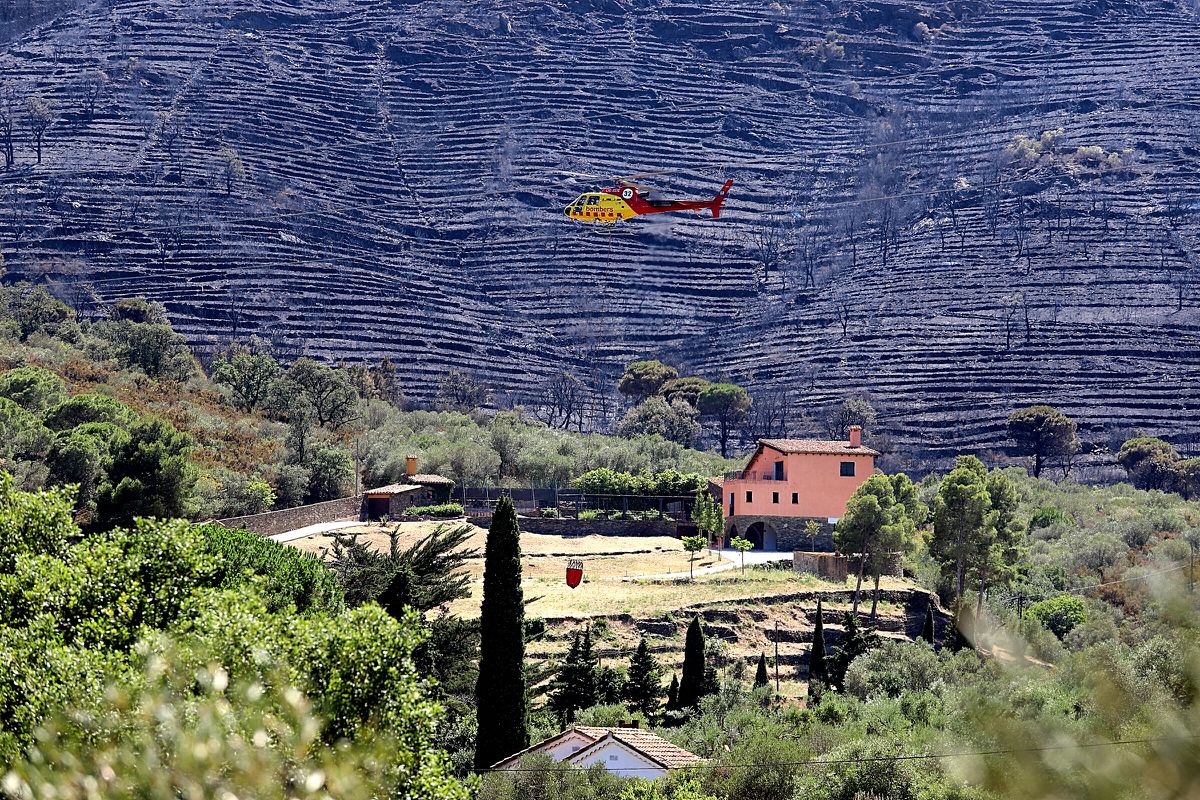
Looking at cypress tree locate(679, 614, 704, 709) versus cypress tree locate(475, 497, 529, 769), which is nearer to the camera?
cypress tree locate(475, 497, 529, 769)

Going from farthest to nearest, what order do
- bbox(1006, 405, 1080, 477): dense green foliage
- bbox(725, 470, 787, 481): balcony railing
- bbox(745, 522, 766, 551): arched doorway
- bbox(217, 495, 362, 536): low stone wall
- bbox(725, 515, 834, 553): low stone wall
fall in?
bbox(1006, 405, 1080, 477): dense green foliage
bbox(725, 470, 787, 481): balcony railing
bbox(745, 522, 766, 551): arched doorway
bbox(725, 515, 834, 553): low stone wall
bbox(217, 495, 362, 536): low stone wall

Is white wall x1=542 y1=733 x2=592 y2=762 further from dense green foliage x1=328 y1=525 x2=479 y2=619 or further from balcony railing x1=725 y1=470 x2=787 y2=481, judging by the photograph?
balcony railing x1=725 y1=470 x2=787 y2=481

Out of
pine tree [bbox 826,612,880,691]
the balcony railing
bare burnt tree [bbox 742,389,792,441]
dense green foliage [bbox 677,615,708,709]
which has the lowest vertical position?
bare burnt tree [bbox 742,389,792,441]

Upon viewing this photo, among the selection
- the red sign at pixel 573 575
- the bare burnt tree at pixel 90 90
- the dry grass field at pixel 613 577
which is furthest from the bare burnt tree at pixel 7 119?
the red sign at pixel 573 575

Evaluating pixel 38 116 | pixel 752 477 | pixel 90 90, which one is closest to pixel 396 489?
pixel 752 477

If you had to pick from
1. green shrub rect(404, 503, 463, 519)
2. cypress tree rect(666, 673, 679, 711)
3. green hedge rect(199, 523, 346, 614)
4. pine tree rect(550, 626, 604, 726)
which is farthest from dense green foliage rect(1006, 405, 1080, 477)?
green hedge rect(199, 523, 346, 614)

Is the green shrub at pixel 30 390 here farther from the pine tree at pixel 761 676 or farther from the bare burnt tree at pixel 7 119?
the bare burnt tree at pixel 7 119

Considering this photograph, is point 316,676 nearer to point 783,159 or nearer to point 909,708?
point 909,708
